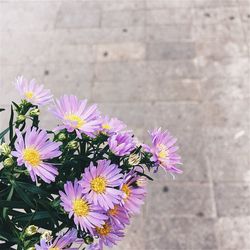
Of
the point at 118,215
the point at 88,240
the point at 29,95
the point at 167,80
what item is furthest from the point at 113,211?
the point at 167,80

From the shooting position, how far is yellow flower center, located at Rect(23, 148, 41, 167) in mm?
1047

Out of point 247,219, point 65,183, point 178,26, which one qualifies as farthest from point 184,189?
point 65,183

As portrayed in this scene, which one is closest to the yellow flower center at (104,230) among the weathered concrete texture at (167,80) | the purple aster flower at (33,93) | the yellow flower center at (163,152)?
the yellow flower center at (163,152)

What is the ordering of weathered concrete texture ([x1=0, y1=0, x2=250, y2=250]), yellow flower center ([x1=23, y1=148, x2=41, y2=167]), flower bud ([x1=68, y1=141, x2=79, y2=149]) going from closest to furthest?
yellow flower center ([x1=23, y1=148, x2=41, y2=167]) → flower bud ([x1=68, y1=141, x2=79, y2=149]) → weathered concrete texture ([x1=0, y1=0, x2=250, y2=250])

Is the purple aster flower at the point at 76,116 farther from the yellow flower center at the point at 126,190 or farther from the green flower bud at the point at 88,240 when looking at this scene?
the green flower bud at the point at 88,240

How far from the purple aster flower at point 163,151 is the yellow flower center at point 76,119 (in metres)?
0.17

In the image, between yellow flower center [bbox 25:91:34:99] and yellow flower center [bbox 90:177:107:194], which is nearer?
yellow flower center [bbox 90:177:107:194]

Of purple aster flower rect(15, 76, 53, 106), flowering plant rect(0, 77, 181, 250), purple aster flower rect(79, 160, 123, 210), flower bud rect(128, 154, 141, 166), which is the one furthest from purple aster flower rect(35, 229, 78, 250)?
purple aster flower rect(15, 76, 53, 106)

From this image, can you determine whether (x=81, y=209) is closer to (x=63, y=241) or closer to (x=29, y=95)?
(x=63, y=241)

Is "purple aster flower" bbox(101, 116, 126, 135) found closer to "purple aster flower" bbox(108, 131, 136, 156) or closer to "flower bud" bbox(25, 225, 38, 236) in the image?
"purple aster flower" bbox(108, 131, 136, 156)

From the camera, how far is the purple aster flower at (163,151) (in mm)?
1156

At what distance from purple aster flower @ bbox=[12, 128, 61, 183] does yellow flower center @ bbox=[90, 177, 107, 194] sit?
91 mm

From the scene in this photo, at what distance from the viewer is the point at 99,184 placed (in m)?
1.07

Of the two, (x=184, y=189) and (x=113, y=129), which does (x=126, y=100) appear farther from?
(x=113, y=129)
